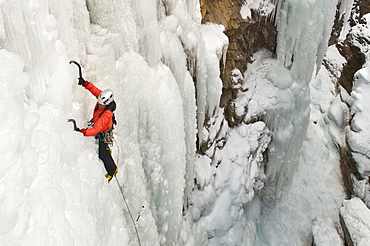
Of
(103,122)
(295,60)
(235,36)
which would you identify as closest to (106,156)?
(103,122)

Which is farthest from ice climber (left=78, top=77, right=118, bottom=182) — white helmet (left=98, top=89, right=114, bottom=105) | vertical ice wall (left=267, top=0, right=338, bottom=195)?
vertical ice wall (left=267, top=0, right=338, bottom=195)

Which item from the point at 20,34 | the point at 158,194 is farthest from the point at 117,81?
the point at 158,194

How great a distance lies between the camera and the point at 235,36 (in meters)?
6.18

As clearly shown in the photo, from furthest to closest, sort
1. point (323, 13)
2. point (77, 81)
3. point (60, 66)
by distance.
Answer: point (323, 13)
point (77, 81)
point (60, 66)

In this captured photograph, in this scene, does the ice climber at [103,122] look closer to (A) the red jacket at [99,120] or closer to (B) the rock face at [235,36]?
(A) the red jacket at [99,120]

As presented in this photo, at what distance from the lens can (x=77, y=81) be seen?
2.59 meters

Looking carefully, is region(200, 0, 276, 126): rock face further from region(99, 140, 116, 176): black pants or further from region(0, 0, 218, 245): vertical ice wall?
region(99, 140, 116, 176): black pants

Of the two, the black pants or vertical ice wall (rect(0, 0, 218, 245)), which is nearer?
vertical ice wall (rect(0, 0, 218, 245))

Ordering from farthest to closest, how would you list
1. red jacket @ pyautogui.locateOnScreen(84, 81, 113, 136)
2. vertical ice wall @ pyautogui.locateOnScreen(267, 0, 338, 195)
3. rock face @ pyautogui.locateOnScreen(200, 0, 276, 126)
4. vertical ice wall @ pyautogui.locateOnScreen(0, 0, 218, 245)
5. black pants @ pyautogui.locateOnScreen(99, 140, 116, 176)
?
vertical ice wall @ pyautogui.locateOnScreen(267, 0, 338, 195) < rock face @ pyautogui.locateOnScreen(200, 0, 276, 126) < black pants @ pyautogui.locateOnScreen(99, 140, 116, 176) < red jacket @ pyautogui.locateOnScreen(84, 81, 113, 136) < vertical ice wall @ pyautogui.locateOnScreen(0, 0, 218, 245)

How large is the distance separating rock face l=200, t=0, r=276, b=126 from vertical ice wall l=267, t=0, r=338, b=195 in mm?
317

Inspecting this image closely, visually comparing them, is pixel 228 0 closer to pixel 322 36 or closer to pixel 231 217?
pixel 322 36

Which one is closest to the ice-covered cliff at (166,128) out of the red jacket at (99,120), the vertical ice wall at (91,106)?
the vertical ice wall at (91,106)

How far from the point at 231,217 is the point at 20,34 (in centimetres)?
514

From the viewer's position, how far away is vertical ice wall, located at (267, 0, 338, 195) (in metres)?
6.29
